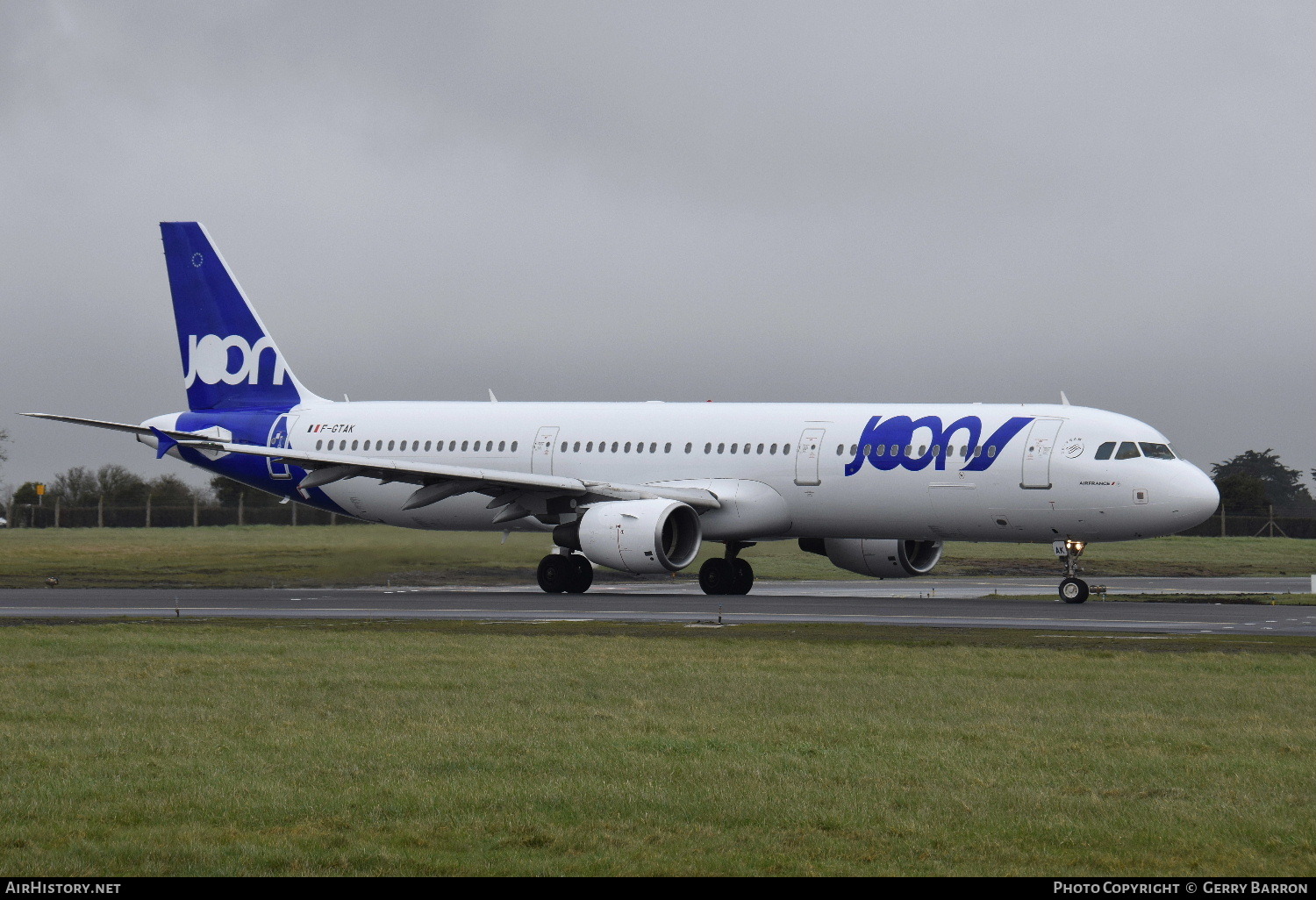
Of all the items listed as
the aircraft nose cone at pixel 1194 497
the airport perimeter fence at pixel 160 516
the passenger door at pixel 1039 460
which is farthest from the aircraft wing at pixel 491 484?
the aircraft nose cone at pixel 1194 497

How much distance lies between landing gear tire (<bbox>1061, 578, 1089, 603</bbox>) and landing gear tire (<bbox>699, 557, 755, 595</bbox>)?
7438mm

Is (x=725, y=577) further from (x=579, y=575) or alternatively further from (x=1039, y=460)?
(x=1039, y=460)

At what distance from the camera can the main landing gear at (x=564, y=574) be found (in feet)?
117

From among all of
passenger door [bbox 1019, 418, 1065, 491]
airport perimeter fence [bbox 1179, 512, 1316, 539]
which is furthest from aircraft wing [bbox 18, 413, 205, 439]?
airport perimeter fence [bbox 1179, 512, 1316, 539]

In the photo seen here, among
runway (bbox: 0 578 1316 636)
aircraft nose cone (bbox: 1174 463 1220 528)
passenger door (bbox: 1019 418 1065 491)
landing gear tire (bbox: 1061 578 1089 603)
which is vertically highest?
passenger door (bbox: 1019 418 1065 491)

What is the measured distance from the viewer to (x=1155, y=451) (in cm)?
3167

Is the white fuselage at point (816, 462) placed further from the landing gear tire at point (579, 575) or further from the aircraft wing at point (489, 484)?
the landing gear tire at point (579, 575)

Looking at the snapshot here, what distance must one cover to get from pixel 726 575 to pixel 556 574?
146 inches

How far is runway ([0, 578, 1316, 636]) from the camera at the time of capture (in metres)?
25.8

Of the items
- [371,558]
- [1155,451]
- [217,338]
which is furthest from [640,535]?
[217,338]

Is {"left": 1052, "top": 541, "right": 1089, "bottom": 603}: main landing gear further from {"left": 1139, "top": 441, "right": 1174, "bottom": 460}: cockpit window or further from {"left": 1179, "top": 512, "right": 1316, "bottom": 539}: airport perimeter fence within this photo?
{"left": 1179, "top": 512, "right": 1316, "bottom": 539}: airport perimeter fence
